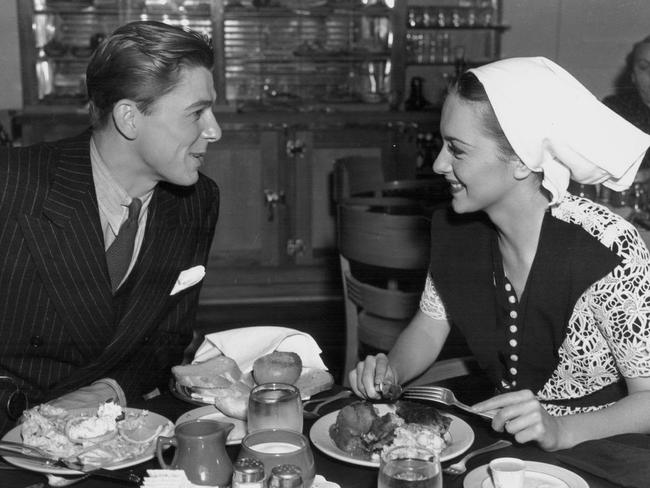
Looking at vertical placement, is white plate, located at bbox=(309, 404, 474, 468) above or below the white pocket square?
above

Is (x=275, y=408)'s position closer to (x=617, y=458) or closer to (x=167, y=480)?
(x=167, y=480)

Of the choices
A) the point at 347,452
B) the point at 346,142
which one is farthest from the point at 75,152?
the point at 346,142

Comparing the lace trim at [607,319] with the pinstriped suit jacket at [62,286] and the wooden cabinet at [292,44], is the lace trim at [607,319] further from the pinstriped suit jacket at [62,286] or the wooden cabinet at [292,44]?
the wooden cabinet at [292,44]

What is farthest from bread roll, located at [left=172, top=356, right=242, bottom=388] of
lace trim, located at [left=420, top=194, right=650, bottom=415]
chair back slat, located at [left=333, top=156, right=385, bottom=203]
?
chair back slat, located at [left=333, top=156, right=385, bottom=203]

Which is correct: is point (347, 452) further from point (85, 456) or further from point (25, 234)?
point (25, 234)

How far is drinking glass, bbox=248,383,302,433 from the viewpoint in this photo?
1134 mm

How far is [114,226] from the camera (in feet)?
6.08

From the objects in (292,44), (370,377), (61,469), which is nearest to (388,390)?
(370,377)

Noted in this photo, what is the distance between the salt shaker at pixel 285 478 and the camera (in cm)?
90

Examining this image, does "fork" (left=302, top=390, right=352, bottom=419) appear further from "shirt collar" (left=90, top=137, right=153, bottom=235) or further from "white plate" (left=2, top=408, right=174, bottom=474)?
"shirt collar" (left=90, top=137, right=153, bottom=235)

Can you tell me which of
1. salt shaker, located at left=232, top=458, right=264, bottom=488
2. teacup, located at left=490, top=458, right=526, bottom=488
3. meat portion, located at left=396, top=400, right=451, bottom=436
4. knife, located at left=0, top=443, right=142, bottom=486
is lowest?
knife, located at left=0, top=443, right=142, bottom=486

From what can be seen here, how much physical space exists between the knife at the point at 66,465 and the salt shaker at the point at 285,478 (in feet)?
Answer: 0.88

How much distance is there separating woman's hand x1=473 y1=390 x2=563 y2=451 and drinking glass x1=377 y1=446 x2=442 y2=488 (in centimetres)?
30

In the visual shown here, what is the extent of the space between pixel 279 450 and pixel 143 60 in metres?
1.09
